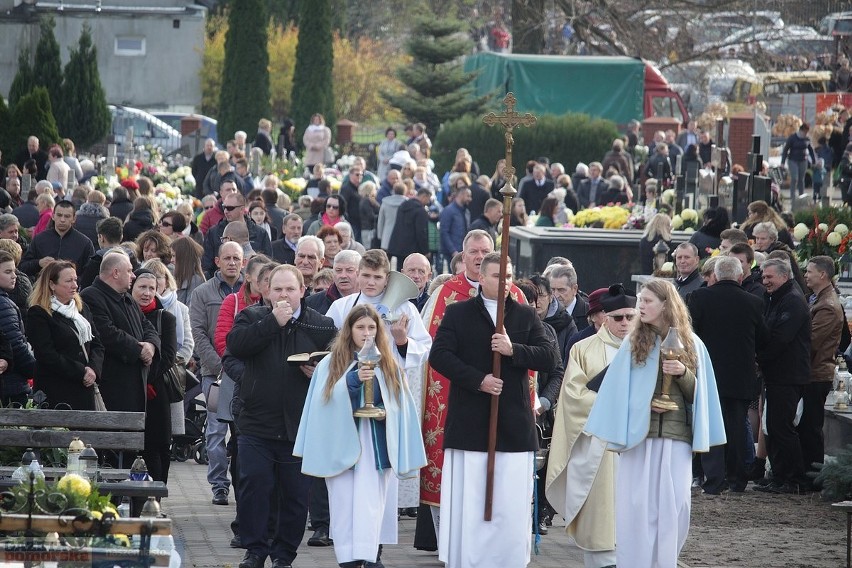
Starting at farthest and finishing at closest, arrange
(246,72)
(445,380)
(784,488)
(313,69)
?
1. (313,69)
2. (246,72)
3. (784,488)
4. (445,380)

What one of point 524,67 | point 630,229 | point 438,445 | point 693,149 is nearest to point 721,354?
point 438,445

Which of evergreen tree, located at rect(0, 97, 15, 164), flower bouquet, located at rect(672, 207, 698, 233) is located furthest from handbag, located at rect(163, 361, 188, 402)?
evergreen tree, located at rect(0, 97, 15, 164)

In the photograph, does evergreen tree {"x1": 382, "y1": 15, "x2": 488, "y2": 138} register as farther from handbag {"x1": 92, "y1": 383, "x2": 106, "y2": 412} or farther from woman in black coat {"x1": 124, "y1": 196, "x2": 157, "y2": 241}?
handbag {"x1": 92, "y1": 383, "x2": 106, "y2": 412}

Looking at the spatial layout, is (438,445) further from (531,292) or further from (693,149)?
(693,149)

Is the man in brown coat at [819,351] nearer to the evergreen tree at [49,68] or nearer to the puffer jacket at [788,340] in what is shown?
the puffer jacket at [788,340]

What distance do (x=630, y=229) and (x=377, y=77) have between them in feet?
102

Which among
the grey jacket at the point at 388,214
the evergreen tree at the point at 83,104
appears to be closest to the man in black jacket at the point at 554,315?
the grey jacket at the point at 388,214

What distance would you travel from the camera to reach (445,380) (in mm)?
9945

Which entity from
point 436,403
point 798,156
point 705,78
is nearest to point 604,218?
point 798,156

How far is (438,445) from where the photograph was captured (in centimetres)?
996

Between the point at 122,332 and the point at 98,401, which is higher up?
the point at 122,332

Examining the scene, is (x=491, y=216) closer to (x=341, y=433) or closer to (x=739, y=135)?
(x=341, y=433)

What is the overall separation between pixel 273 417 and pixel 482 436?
1198 millimetres

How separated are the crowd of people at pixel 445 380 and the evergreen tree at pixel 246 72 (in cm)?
2693
